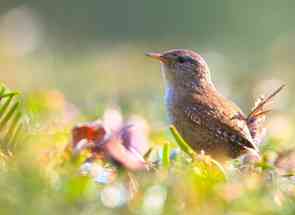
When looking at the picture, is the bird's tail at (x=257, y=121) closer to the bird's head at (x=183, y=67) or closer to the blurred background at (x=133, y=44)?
the blurred background at (x=133, y=44)

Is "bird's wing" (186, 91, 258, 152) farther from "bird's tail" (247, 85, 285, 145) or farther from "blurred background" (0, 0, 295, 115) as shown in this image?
"blurred background" (0, 0, 295, 115)

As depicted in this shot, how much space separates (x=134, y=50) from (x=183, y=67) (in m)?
3.70

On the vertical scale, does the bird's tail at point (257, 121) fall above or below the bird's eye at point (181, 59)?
below

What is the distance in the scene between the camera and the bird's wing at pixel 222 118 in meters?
5.27

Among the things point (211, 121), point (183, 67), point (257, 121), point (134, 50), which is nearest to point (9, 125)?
point (257, 121)

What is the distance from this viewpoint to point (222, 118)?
217 inches

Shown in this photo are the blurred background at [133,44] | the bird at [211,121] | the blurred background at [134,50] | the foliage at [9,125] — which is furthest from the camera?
the blurred background at [133,44]

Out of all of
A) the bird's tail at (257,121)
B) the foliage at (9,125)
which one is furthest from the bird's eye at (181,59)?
the foliage at (9,125)

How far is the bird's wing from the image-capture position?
5266mm

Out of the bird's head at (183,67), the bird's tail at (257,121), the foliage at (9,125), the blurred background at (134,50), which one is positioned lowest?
the foliage at (9,125)

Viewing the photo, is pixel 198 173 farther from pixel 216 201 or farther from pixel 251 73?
pixel 251 73

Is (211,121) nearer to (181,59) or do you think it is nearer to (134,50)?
(181,59)

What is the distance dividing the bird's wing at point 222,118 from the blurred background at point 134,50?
0.54 ft

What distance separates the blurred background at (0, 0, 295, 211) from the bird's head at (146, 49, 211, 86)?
0.23m
